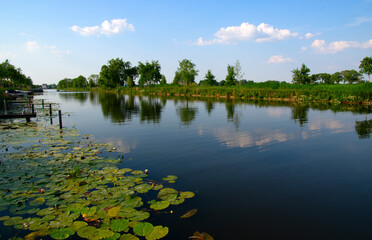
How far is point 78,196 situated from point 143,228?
2722 mm

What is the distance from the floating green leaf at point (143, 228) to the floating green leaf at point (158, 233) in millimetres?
77

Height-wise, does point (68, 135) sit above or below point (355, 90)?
below

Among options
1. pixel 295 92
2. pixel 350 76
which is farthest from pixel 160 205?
pixel 350 76

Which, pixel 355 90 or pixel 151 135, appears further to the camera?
pixel 355 90

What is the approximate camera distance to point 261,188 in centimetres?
757

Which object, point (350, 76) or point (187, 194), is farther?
point (350, 76)

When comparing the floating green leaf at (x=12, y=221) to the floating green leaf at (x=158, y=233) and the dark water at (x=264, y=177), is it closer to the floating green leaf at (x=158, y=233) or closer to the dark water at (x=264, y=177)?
the floating green leaf at (x=158, y=233)

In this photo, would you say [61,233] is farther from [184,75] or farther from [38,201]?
[184,75]

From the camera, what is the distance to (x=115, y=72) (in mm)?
127938

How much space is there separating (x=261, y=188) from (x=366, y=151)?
8.27m

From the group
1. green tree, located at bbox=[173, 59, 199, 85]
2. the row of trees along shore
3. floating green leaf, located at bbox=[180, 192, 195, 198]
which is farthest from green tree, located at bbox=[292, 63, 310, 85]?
floating green leaf, located at bbox=[180, 192, 195, 198]

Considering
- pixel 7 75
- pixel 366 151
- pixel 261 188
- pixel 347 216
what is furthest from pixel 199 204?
pixel 7 75

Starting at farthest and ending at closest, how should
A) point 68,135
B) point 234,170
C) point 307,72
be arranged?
point 307,72 → point 68,135 → point 234,170

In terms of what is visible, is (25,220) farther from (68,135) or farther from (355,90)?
(355,90)
